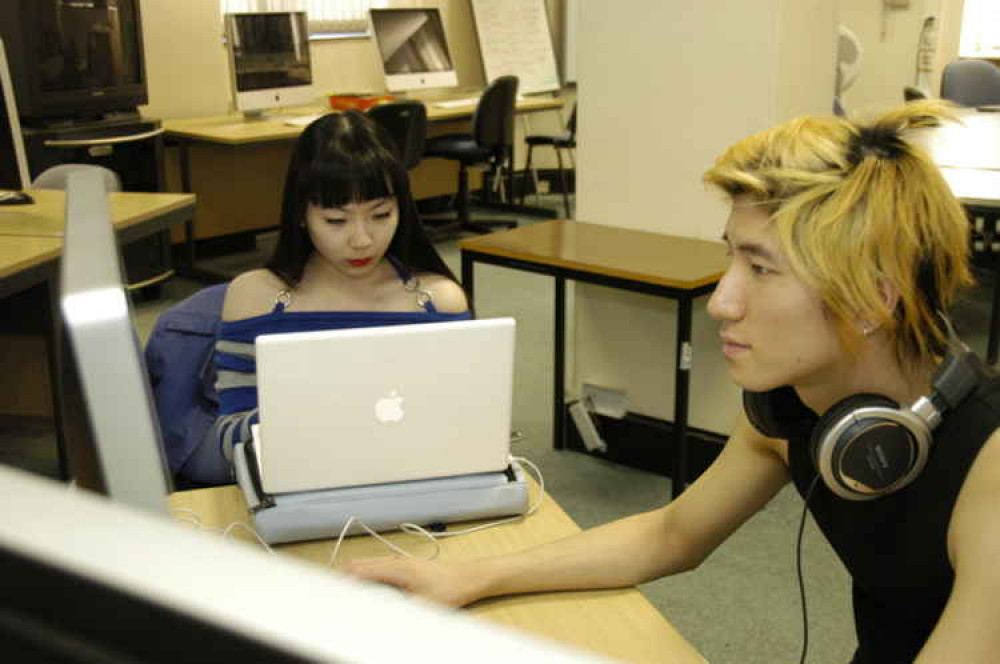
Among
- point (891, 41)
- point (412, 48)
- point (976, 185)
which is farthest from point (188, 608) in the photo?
point (891, 41)

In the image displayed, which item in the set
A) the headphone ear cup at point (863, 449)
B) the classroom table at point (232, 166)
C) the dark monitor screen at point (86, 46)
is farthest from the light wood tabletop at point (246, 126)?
the headphone ear cup at point (863, 449)

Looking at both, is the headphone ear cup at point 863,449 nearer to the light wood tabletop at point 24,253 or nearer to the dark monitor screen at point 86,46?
the light wood tabletop at point 24,253

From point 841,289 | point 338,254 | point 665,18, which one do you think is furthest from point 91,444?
point 665,18

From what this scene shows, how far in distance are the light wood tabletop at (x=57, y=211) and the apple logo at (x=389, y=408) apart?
146cm

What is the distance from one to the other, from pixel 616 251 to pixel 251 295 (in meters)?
1.19

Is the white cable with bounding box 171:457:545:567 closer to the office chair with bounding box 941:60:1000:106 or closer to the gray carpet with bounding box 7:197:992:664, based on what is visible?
the gray carpet with bounding box 7:197:992:664

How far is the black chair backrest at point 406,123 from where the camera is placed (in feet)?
16.7

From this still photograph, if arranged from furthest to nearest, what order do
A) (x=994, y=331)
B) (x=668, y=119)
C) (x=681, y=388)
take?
(x=994, y=331)
(x=668, y=119)
(x=681, y=388)

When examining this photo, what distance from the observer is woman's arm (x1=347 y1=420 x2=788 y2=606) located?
1189mm

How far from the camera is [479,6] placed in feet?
22.8

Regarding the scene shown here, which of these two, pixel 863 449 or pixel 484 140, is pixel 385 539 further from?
pixel 484 140

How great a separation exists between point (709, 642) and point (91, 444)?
1.99 m

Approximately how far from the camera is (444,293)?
6.46 ft

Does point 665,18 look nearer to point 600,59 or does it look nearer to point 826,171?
point 600,59
